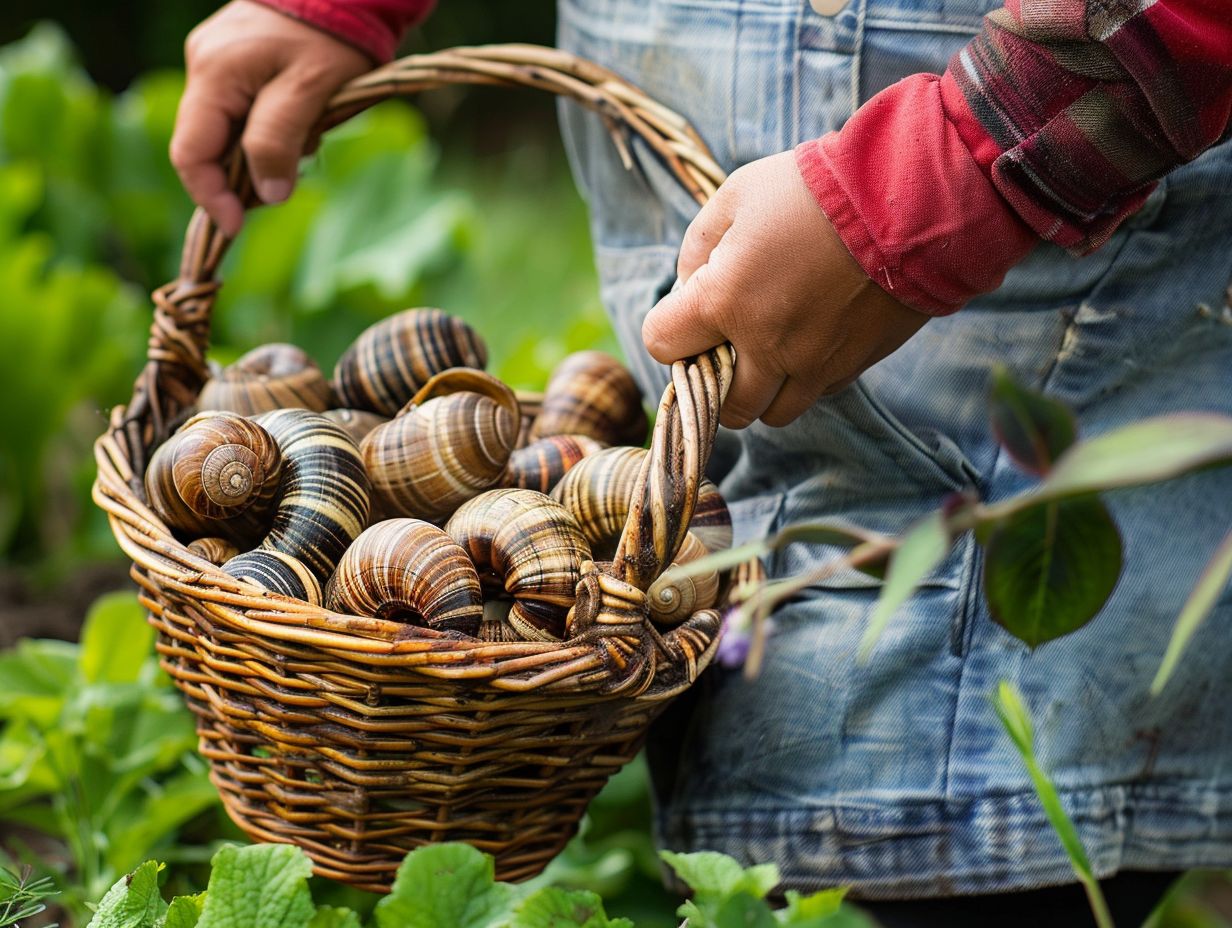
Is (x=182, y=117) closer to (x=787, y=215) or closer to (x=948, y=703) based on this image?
(x=787, y=215)

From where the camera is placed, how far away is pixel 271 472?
90cm

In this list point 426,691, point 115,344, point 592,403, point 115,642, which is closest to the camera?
point 426,691

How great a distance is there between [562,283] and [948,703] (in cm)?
227

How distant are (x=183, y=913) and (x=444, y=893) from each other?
0.16 metres

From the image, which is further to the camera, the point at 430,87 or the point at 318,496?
the point at 430,87

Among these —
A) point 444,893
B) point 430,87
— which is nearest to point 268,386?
point 430,87

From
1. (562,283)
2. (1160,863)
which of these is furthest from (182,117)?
(562,283)

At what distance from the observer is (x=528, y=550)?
33.0 inches

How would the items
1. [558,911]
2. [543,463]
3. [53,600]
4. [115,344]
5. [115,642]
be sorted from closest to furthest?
1. [558,911]
2. [543,463]
3. [115,642]
4. [53,600]
5. [115,344]

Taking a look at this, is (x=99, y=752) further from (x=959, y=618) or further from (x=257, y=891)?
(x=959, y=618)

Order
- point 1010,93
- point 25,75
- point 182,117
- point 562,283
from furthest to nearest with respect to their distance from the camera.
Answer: point 562,283, point 25,75, point 182,117, point 1010,93

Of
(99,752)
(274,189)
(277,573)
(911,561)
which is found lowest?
(99,752)

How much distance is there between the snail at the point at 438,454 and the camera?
933 mm

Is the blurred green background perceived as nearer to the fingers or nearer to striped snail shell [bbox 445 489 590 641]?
the fingers
